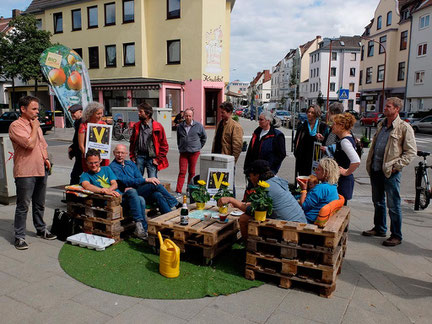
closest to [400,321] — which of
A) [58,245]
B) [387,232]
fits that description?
[387,232]

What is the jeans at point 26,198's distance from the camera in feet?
15.3

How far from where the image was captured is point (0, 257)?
177 inches

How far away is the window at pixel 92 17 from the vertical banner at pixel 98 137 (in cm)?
2766

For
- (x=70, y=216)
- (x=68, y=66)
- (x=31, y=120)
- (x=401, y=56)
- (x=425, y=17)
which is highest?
(x=425, y=17)

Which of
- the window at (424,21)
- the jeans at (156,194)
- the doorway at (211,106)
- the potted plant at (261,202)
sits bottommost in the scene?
the jeans at (156,194)

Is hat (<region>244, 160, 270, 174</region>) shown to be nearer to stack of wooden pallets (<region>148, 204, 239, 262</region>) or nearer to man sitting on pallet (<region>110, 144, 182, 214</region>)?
stack of wooden pallets (<region>148, 204, 239, 262</region>)

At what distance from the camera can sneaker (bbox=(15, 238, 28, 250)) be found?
15.5 ft

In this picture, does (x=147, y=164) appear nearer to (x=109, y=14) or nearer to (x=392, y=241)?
(x=392, y=241)

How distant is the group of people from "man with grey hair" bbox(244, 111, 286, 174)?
2 centimetres

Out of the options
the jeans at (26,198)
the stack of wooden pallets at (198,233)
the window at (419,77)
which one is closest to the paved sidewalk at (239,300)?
the jeans at (26,198)

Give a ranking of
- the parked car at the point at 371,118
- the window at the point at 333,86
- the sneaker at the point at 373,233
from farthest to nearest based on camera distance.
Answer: the window at the point at 333,86
the parked car at the point at 371,118
the sneaker at the point at 373,233

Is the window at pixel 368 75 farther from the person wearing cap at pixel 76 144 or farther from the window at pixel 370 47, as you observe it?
the person wearing cap at pixel 76 144

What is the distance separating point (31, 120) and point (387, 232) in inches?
220

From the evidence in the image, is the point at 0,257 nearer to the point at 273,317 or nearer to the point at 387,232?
the point at 273,317
